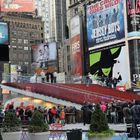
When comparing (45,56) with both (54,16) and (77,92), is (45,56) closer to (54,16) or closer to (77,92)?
(77,92)

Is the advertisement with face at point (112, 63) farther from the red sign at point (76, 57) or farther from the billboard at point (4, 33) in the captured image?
the billboard at point (4, 33)

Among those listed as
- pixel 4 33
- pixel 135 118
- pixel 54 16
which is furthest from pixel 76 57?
pixel 54 16

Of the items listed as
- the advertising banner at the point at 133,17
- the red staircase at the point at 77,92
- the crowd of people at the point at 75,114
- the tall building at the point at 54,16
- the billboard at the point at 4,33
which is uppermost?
the tall building at the point at 54,16

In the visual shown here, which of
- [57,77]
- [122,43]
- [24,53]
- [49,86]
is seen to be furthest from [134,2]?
[24,53]

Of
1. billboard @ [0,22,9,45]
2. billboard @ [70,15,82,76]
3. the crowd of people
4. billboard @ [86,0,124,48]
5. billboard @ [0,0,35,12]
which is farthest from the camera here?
billboard @ [70,15,82,76]

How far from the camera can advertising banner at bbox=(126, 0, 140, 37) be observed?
71688 millimetres

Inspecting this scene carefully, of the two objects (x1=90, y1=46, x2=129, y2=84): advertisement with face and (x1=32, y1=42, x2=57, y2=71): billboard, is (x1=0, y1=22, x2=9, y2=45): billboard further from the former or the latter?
(x1=90, y1=46, x2=129, y2=84): advertisement with face

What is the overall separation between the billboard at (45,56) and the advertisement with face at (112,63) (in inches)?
383

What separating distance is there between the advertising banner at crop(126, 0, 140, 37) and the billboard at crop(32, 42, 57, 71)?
1234cm

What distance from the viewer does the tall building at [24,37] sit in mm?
110975

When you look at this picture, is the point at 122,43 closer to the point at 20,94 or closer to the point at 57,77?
the point at 57,77

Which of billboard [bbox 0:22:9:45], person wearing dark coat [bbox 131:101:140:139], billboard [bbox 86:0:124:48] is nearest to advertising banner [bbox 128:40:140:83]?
billboard [bbox 86:0:124:48]

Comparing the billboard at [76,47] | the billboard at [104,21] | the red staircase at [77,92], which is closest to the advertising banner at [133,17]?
the billboard at [104,21]

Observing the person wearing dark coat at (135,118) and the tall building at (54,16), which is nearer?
the person wearing dark coat at (135,118)
